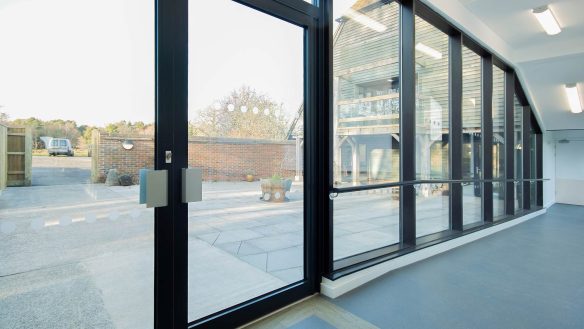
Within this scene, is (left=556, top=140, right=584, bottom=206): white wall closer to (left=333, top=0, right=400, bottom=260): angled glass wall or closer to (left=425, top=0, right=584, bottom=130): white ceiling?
(left=425, top=0, right=584, bottom=130): white ceiling

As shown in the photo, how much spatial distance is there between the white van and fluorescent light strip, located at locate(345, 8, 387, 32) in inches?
105

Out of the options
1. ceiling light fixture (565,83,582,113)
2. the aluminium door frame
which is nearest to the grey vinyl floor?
the aluminium door frame

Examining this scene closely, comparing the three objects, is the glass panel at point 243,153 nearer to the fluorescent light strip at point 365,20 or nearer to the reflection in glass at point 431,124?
the fluorescent light strip at point 365,20

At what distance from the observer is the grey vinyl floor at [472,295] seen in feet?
7.24

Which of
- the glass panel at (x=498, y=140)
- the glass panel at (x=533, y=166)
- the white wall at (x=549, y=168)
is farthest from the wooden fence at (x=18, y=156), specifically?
the white wall at (x=549, y=168)

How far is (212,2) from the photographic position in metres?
2.07

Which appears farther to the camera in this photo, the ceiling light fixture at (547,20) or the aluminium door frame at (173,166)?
the ceiling light fixture at (547,20)

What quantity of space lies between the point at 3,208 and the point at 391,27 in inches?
149

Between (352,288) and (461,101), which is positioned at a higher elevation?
(461,101)

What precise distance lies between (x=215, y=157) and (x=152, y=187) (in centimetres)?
46

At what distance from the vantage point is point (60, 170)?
1.58 metres

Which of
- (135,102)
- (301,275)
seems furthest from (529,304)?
(135,102)

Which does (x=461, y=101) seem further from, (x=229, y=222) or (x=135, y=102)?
(x=135, y=102)

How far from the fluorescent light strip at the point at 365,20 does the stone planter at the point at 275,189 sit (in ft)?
6.06
